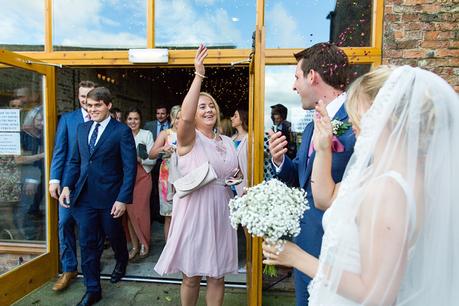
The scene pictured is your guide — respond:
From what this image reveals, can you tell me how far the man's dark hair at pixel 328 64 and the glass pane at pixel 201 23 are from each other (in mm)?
1815

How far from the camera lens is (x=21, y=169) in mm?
3801

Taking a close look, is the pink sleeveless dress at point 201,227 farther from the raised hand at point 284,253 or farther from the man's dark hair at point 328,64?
the raised hand at point 284,253

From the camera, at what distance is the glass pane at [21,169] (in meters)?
3.66

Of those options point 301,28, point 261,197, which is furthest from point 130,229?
point 261,197

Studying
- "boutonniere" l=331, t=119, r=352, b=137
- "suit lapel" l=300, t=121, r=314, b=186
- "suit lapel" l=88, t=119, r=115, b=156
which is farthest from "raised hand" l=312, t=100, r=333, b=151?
"suit lapel" l=88, t=119, r=115, b=156

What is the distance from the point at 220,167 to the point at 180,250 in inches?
27.7

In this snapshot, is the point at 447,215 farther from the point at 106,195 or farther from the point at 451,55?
the point at 106,195

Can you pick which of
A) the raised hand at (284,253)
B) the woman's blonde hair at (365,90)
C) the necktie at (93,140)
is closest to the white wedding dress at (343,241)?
the raised hand at (284,253)

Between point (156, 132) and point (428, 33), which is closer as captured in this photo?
point (428, 33)

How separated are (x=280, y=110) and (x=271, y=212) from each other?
2455 mm

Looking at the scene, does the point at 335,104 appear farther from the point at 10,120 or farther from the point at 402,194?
the point at 10,120

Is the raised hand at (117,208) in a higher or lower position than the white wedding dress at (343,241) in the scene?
lower

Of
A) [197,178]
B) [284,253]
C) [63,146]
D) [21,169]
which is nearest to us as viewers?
[284,253]

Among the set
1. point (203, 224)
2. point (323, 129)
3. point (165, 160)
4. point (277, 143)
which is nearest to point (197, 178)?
point (203, 224)
